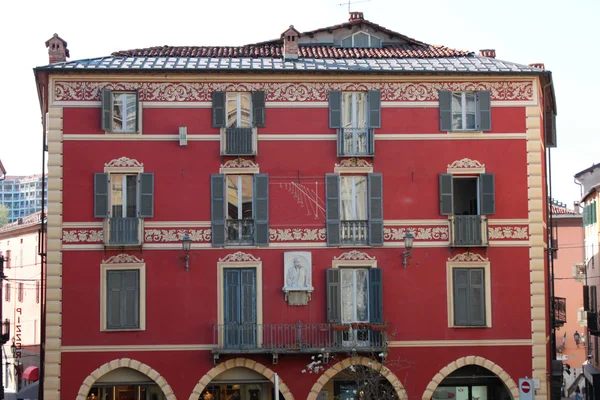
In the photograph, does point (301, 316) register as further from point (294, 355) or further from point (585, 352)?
point (585, 352)

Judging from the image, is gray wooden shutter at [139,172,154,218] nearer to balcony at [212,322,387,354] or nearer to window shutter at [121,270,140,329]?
window shutter at [121,270,140,329]

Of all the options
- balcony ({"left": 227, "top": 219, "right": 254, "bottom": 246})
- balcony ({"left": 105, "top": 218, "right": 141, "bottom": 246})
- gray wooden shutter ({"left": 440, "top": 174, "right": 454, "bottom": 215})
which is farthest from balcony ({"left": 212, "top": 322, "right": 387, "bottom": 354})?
gray wooden shutter ({"left": 440, "top": 174, "right": 454, "bottom": 215})

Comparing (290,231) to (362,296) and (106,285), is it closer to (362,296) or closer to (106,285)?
(362,296)

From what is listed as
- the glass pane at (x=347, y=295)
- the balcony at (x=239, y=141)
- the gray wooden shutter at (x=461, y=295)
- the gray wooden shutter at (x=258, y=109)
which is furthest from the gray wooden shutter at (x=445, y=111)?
the balcony at (x=239, y=141)

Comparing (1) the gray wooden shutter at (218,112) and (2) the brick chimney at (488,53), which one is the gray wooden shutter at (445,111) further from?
(1) the gray wooden shutter at (218,112)

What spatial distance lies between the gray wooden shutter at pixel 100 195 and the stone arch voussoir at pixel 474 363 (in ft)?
41.5

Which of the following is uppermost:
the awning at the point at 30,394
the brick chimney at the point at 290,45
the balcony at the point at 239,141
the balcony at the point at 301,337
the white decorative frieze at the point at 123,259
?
the brick chimney at the point at 290,45

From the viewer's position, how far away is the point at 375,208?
38438 millimetres

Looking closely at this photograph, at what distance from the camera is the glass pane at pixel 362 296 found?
125 ft

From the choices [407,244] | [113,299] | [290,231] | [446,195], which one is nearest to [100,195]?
[113,299]

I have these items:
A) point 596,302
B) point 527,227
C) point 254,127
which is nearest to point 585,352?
point 596,302

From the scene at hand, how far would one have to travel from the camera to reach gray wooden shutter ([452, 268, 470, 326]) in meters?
38.2

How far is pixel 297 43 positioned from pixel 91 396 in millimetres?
14789

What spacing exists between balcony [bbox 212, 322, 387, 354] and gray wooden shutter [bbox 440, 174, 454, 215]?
15.0ft
